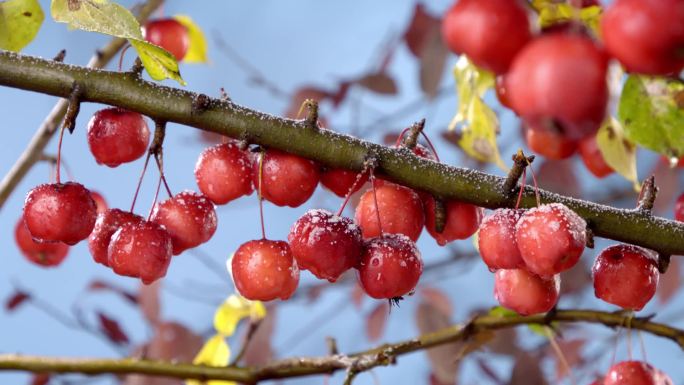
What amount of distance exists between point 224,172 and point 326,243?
0.08 metres

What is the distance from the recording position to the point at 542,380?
0.80 m

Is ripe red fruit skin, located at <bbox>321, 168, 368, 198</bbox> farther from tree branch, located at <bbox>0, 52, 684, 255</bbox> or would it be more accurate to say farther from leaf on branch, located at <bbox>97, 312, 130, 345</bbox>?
leaf on branch, located at <bbox>97, 312, 130, 345</bbox>

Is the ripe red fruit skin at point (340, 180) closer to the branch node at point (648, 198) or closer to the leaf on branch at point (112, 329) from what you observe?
the branch node at point (648, 198)

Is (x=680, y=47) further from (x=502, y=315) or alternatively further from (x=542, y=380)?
(x=542, y=380)

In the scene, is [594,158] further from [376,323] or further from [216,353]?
[376,323]

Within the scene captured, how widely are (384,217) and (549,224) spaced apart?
4.2 inches

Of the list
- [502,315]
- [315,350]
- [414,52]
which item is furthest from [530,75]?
[315,350]

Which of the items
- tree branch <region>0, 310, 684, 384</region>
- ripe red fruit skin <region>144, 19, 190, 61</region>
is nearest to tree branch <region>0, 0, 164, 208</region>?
ripe red fruit skin <region>144, 19, 190, 61</region>

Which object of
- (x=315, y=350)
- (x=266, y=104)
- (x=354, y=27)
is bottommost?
(x=315, y=350)

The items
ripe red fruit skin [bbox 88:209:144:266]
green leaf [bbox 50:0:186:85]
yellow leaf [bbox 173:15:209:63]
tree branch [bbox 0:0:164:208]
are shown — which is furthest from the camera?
yellow leaf [bbox 173:15:209:63]

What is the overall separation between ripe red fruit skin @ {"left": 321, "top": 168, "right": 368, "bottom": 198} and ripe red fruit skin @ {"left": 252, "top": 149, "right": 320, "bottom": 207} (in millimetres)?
11

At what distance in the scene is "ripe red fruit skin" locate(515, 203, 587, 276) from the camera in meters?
0.39

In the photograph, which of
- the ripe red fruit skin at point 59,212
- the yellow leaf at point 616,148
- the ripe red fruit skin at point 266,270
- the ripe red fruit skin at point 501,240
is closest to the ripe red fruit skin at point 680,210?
the yellow leaf at point 616,148

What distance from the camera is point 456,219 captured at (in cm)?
47
